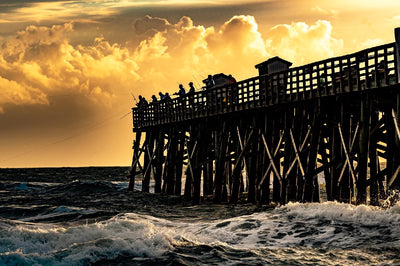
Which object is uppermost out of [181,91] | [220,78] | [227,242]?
[220,78]

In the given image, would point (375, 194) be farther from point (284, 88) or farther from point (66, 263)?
point (66, 263)

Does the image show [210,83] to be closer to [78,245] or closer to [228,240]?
[228,240]

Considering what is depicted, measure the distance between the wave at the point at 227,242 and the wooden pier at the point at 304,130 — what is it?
2.59 meters

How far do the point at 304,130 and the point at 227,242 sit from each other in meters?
8.03

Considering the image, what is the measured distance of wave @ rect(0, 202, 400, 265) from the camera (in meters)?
12.6

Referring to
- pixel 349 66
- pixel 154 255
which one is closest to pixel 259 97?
pixel 349 66

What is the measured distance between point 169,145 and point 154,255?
1762cm

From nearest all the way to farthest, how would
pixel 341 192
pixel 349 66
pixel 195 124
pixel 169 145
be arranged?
pixel 349 66 < pixel 341 192 < pixel 195 124 < pixel 169 145

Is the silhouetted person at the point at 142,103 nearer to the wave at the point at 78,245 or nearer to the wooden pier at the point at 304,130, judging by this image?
the wooden pier at the point at 304,130

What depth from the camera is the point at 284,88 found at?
2241 cm

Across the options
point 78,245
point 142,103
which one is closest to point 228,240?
point 78,245

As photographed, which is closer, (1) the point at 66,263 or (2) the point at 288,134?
(1) the point at 66,263

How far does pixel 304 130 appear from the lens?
71.2 ft

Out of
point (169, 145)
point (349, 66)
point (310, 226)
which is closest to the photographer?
point (310, 226)
